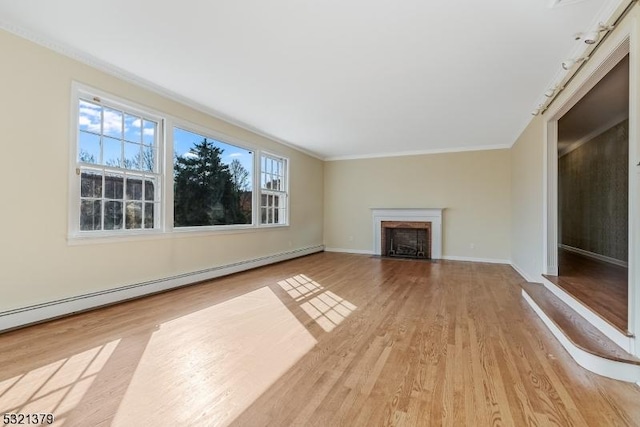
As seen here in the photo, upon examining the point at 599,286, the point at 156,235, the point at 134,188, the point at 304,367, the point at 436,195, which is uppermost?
the point at 436,195

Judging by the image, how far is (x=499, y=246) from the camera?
6.55m

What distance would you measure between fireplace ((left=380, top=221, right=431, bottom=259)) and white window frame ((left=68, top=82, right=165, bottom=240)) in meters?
5.16

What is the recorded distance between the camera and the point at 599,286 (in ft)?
10.9

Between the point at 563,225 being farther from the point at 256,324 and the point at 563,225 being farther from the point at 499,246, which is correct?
the point at 256,324

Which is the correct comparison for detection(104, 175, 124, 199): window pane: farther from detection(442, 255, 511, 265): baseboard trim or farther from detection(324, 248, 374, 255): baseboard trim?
detection(442, 255, 511, 265): baseboard trim

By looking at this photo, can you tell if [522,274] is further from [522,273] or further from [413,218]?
[413,218]

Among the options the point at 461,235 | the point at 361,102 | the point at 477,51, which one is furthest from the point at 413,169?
the point at 477,51

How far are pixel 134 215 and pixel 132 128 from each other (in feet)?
3.53

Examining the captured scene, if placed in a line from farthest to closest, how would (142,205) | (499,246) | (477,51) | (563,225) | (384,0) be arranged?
(563,225)
(499,246)
(142,205)
(477,51)
(384,0)

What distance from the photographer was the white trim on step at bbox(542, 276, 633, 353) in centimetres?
203

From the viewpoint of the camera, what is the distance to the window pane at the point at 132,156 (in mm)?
3613

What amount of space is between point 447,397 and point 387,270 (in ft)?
12.9

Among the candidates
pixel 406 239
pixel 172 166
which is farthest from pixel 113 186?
pixel 406 239

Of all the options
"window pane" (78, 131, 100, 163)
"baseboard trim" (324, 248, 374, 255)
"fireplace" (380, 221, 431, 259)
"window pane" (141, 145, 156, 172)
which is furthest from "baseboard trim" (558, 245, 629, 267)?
"window pane" (78, 131, 100, 163)
